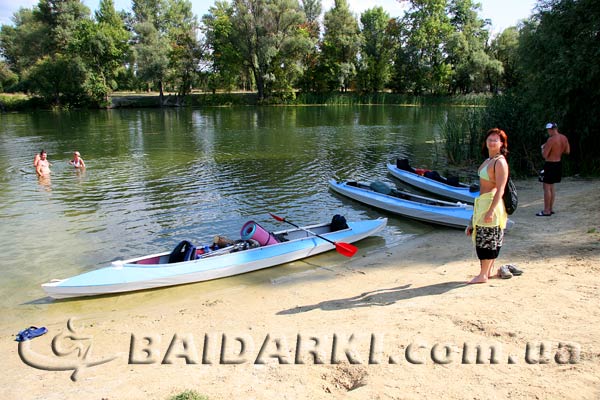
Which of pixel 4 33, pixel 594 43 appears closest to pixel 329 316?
pixel 594 43

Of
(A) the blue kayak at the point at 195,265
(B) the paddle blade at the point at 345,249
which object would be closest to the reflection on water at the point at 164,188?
(A) the blue kayak at the point at 195,265

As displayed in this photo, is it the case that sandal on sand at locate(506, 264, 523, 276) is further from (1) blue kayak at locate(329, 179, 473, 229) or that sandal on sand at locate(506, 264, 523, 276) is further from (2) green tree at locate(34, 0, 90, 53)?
(2) green tree at locate(34, 0, 90, 53)

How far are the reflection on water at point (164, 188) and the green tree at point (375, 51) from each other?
33.8m

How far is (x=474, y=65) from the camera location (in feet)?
187

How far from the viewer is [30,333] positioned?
629 centimetres

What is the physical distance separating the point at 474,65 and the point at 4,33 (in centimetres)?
7831

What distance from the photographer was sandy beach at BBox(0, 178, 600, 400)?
401 cm

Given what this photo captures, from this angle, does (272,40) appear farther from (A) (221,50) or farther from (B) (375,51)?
(B) (375,51)

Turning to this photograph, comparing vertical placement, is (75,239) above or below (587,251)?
below

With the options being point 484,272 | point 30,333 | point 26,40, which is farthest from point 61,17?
point 484,272

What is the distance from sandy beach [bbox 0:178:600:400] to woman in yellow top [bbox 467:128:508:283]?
71 centimetres

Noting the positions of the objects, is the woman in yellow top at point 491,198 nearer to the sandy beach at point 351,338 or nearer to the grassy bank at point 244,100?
the sandy beach at point 351,338

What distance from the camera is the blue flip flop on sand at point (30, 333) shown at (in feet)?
20.2

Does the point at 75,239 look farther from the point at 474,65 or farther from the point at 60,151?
the point at 474,65
